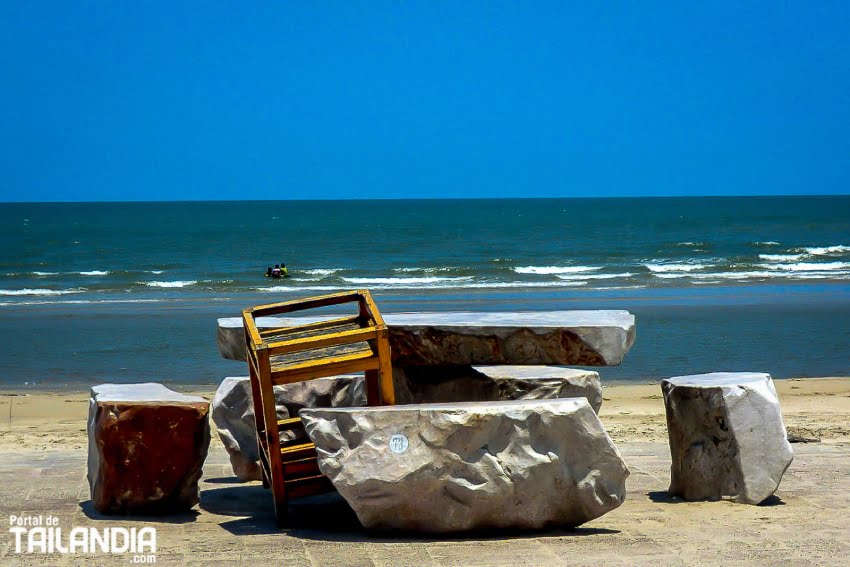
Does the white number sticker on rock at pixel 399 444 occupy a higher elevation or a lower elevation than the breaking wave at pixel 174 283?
lower

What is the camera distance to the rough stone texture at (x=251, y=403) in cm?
668

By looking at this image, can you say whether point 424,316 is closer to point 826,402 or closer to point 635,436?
point 635,436

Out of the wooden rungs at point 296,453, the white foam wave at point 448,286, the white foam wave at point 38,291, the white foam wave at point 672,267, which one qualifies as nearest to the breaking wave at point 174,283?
the white foam wave at point 38,291

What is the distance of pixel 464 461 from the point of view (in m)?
4.83

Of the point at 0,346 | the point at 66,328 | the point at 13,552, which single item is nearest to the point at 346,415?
the point at 13,552

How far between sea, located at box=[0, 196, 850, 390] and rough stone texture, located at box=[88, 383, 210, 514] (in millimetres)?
7005

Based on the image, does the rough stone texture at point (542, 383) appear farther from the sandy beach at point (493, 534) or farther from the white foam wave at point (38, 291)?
the white foam wave at point (38, 291)

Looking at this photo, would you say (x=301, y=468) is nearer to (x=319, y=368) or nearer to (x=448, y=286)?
(x=319, y=368)

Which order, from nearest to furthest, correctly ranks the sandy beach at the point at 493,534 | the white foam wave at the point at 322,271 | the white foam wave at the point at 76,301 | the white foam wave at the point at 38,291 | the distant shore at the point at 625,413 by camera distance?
1. the sandy beach at the point at 493,534
2. the distant shore at the point at 625,413
3. the white foam wave at the point at 76,301
4. the white foam wave at the point at 38,291
5. the white foam wave at the point at 322,271

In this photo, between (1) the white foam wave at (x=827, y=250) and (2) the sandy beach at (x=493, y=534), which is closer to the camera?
(2) the sandy beach at (x=493, y=534)

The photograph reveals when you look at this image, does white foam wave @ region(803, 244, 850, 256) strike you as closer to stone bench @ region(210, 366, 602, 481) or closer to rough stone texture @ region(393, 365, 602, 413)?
rough stone texture @ region(393, 365, 602, 413)

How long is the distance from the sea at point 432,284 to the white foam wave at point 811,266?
2.6 inches

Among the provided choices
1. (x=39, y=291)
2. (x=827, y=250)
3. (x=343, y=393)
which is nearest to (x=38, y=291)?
(x=39, y=291)

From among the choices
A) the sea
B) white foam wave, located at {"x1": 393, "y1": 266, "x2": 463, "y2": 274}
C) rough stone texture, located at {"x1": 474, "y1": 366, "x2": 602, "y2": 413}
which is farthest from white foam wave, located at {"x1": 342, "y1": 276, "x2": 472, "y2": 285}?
rough stone texture, located at {"x1": 474, "y1": 366, "x2": 602, "y2": 413}
